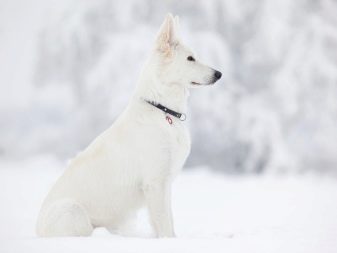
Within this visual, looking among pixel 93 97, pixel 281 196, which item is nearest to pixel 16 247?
pixel 281 196

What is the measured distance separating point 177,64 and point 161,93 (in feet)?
0.54

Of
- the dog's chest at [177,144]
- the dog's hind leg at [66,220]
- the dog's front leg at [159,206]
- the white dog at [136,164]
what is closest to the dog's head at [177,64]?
the white dog at [136,164]

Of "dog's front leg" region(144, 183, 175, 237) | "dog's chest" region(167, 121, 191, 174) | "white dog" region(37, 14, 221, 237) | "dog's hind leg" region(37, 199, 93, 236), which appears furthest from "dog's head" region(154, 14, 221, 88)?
"dog's hind leg" region(37, 199, 93, 236)

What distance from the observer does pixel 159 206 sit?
241cm

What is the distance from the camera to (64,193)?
8.01ft

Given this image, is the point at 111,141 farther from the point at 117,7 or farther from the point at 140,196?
the point at 117,7

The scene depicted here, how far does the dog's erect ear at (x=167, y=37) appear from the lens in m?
2.53

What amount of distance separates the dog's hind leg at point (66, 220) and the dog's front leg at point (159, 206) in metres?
0.30

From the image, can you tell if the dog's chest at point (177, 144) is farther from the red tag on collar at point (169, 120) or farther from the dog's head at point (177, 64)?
the dog's head at point (177, 64)

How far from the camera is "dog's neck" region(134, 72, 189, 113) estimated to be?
2.59 metres

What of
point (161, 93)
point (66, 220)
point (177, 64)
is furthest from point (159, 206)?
point (177, 64)

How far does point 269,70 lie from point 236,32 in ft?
2.68

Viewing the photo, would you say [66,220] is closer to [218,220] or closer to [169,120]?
[169,120]

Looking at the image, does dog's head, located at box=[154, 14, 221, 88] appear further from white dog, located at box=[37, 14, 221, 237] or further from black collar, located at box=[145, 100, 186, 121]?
black collar, located at box=[145, 100, 186, 121]
